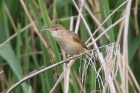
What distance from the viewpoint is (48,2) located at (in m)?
2.94

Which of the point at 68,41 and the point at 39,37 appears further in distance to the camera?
the point at 39,37

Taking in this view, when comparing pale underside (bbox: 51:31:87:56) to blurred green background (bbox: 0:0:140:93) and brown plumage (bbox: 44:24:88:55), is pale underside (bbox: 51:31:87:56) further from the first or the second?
blurred green background (bbox: 0:0:140:93)

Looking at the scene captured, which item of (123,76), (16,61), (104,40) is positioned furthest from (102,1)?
(16,61)

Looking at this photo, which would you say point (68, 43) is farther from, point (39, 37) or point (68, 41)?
point (39, 37)

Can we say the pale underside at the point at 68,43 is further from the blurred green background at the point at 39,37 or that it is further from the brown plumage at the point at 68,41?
the blurred green background at the point at 39,37

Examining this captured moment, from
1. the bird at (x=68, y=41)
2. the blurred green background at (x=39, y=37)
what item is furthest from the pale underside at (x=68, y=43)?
the blurred green background at (x=39, y=37)

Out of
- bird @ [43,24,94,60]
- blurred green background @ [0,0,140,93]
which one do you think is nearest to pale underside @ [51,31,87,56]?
bird @ [43,24,94,60]

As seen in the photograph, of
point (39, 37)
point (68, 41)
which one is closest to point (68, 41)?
point (68, 41)

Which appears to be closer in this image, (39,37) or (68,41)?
(68,41)

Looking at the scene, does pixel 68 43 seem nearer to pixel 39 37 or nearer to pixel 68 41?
pixel 68 41

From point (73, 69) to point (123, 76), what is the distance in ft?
1.45

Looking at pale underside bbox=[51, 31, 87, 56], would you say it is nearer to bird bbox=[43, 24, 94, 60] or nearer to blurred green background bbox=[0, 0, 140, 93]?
bird bbox=[43, 24, 94, 60]

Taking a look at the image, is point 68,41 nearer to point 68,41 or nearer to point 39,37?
point 68,41

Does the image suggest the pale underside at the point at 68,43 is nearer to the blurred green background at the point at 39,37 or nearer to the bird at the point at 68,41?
the bird at the point at 68,41
